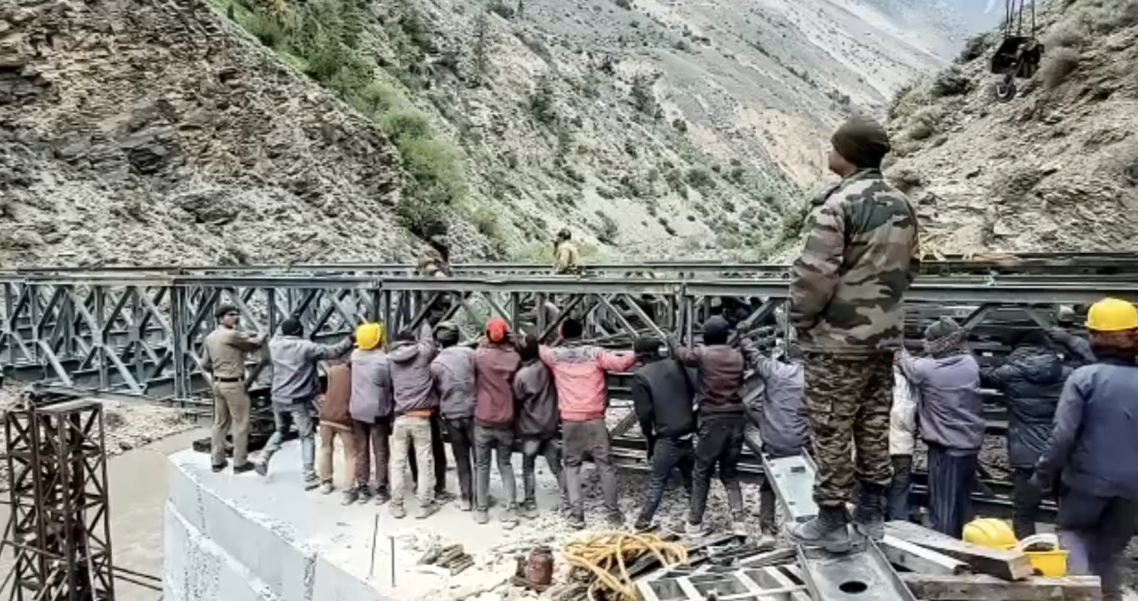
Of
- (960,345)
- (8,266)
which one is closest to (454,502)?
(960,345)

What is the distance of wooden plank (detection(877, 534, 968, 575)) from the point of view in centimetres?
416

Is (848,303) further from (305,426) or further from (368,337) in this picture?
(305,426)

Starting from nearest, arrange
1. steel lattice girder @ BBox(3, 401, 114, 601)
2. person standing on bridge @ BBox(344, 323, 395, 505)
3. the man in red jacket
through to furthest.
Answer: the man in red jacket → person standing on bridge @ BBox(344, 323, 395, 505) → steel lattice girder @ BBox(3, 401, 114, 601)

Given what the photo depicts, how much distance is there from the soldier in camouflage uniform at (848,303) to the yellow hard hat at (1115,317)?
123 cm

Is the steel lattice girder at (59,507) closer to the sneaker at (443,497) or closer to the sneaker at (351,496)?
the sneaker at (351,496)

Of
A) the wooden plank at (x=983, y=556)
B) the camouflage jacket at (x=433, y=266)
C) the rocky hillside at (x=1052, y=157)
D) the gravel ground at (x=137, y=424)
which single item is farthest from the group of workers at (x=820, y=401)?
the rocky hillside at (x=1052, y=157)

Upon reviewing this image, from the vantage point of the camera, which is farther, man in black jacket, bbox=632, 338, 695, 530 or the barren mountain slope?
the barren mountain slope

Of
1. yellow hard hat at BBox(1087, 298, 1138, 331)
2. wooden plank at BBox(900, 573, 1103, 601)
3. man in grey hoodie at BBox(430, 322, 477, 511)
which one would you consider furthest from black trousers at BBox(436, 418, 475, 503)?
yellow hard hat at BBox(1087, 298, 1138, 331)

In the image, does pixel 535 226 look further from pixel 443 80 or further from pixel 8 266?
pixel 8 266

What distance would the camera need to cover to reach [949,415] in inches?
271

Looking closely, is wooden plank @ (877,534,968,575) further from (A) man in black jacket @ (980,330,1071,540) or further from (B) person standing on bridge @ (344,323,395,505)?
(B) person standing on bridge @ (344,323,395,505)

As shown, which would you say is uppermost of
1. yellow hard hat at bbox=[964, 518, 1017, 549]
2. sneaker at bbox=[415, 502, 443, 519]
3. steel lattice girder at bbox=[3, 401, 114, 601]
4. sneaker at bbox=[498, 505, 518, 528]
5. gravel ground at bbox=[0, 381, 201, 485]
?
yellow hard hat at bbox=[964, 518, 1017, 549]

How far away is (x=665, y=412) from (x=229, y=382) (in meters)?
4.98

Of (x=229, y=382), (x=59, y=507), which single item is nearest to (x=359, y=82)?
(x=59, y=507)
